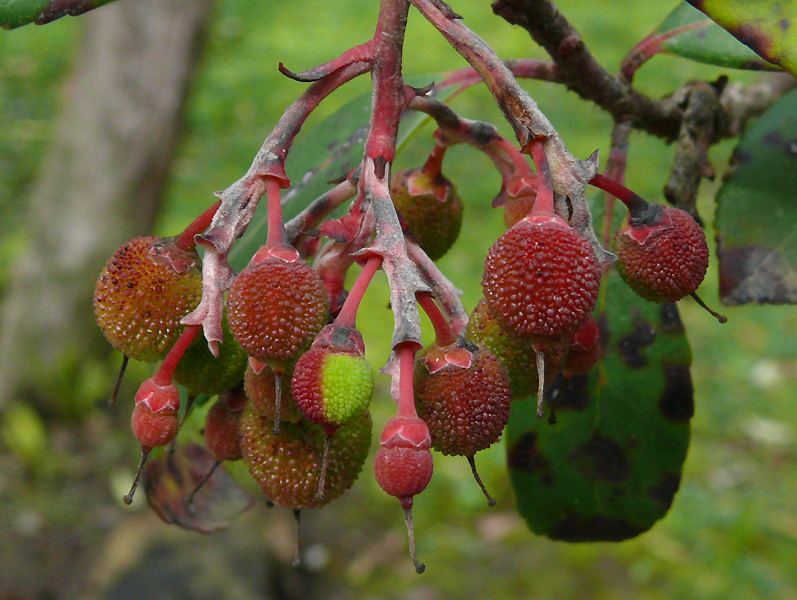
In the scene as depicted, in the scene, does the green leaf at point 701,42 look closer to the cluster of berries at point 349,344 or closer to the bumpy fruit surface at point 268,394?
the cluster of berries at point 349,344

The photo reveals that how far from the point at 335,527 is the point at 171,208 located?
254 centimetres

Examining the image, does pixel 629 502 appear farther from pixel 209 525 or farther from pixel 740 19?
pixel 740 19

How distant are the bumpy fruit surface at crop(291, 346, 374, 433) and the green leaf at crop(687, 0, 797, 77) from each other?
1.39 ft

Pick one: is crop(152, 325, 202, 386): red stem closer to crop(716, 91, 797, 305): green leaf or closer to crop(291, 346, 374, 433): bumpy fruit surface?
crop(291, 346, 374, 433): bumpy fruit surface

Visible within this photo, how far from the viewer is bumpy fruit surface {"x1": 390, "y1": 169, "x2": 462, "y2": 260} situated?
0.99 metres

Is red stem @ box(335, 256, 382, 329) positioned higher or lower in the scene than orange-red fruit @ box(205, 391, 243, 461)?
higher

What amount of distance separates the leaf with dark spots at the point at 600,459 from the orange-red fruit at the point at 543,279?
0.66 metres

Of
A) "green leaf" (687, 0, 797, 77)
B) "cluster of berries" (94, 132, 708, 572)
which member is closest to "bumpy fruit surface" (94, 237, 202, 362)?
"cluster of berries" (94, 132, 708, 572)

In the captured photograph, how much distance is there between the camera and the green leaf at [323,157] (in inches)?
43.3

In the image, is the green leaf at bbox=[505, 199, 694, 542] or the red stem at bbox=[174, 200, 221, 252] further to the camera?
the green leaf at bbox=[505, 199, 694, 542]

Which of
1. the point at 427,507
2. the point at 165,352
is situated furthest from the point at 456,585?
the point at 165,352

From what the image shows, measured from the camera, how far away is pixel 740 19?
0.71 metres

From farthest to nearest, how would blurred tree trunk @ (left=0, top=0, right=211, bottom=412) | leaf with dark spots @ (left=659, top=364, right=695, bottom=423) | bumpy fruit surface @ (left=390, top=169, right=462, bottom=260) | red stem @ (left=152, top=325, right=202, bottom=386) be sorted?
1. blurred tree trunk @ (left=0, top=0, right=211, bottom=412)
2. leaf with dark spots @ (left=659, top=364, right=695, bottom=423)
3. bumpy fruit surface @ (left=390, top=169, right=462, bottom=260)
4. red stem @ (left=152, top=325, right=202, bottom=386)

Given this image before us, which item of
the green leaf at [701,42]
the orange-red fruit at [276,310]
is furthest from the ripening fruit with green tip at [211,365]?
the green leaf at [701,42]
